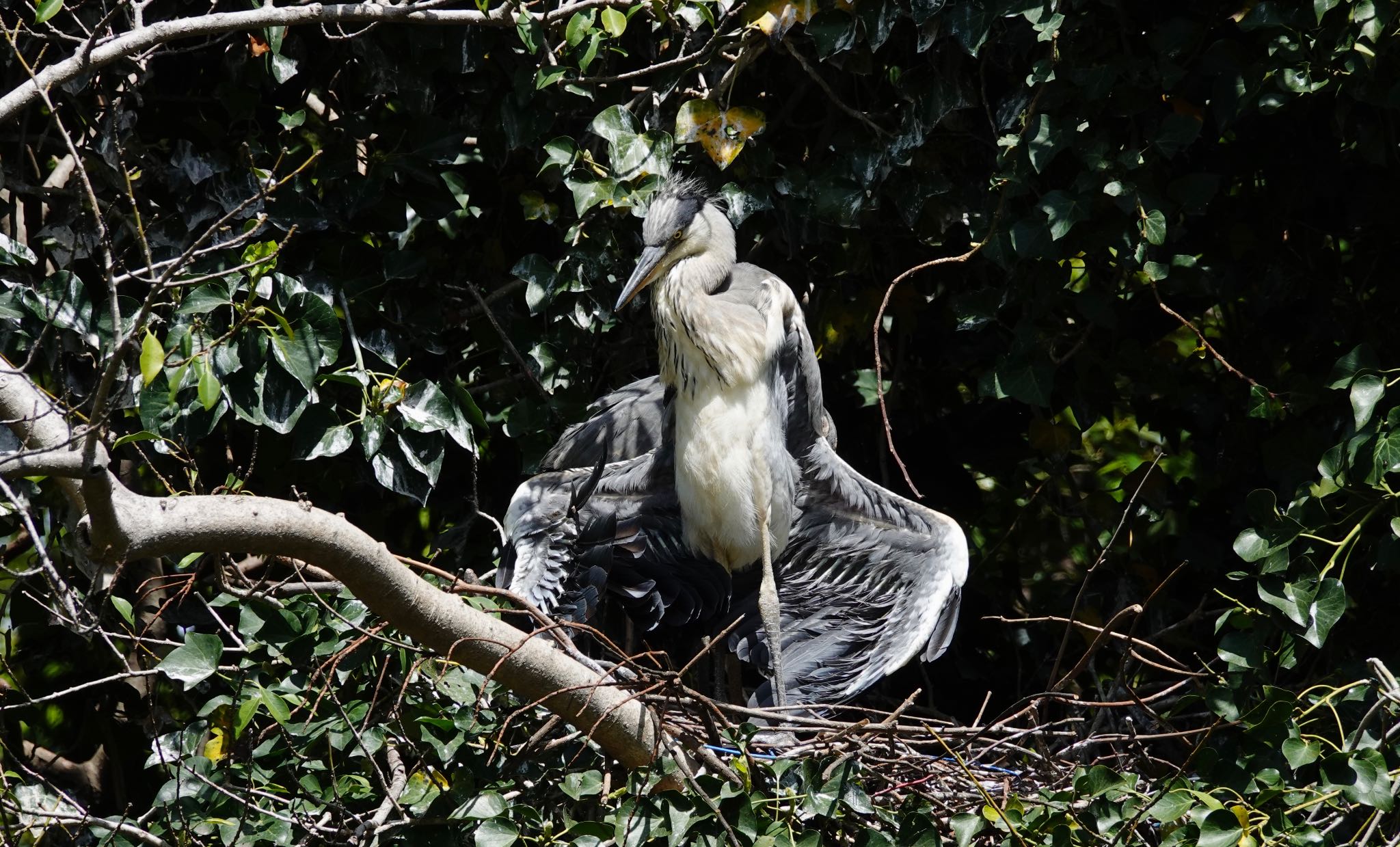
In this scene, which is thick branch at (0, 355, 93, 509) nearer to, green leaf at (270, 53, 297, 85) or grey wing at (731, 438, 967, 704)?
green leaf at (270, 53, 297, 85)

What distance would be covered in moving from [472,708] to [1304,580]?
1215mm

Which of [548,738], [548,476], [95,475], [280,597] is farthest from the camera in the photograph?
[548,476]

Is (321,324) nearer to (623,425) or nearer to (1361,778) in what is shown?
(623,425)

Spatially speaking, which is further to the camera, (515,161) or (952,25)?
(515,161)

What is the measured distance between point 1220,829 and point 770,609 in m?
1.04

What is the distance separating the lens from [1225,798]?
1909 millimetres

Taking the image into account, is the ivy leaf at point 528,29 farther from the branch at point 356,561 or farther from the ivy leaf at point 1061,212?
the branch at point 356,561

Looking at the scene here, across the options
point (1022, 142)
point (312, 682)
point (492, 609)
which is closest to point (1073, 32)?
point (1022, 142)

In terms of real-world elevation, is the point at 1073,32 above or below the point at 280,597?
above

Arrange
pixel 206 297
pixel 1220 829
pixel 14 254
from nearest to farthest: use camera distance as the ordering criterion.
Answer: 1. pixel 1220 829
2. pixel 206 297
3. pixel 14 254

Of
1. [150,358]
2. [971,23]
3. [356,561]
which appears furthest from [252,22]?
[971,23]

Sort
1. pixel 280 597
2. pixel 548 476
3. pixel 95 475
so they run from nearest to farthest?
pixel 95 475
pixel 280 597
pixel 548 476

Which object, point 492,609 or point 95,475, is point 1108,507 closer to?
point 492,609

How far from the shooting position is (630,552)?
2748 mm
